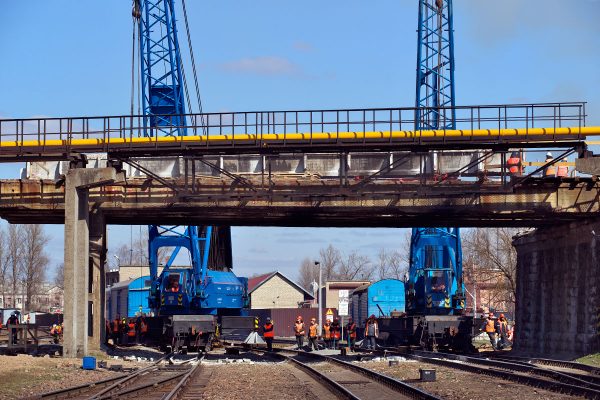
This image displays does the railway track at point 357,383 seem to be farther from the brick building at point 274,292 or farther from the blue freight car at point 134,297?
the brick building at point 274,292

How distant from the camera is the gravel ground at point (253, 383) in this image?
1866 cm

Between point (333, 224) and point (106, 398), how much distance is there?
65.9 ft

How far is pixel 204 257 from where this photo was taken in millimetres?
42000

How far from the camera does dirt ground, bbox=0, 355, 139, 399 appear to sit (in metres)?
19.8

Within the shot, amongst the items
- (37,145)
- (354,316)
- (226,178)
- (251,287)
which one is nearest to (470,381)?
(226,178)

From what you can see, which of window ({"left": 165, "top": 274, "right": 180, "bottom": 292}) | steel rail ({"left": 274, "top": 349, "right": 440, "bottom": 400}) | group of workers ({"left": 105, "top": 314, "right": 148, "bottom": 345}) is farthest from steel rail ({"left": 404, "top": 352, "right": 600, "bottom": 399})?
group of workers ({"left": 105, "top": 314, "right": 148, "bottom": 345})

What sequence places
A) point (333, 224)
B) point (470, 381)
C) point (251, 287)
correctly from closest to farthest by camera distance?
point (470, 381) → point (333, 224) → point (251, 287)

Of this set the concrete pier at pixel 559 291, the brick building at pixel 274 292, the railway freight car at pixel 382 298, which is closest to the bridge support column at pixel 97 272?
the concrete pier at pixel 559 291

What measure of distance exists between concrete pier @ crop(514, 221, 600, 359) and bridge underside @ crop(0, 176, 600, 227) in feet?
3.57

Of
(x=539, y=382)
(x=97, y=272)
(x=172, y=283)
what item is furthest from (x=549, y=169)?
(x=97, y=272)

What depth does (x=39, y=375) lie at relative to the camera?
23.6 meters

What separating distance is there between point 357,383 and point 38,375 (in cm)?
800

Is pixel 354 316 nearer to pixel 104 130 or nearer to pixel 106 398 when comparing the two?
pixel 104 130

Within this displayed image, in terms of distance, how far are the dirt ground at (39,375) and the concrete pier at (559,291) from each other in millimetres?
14982
